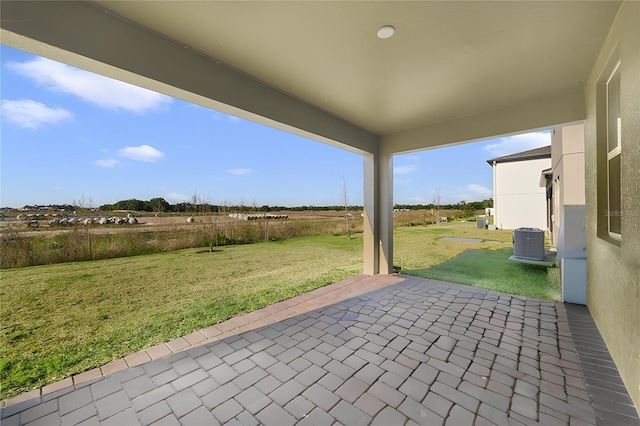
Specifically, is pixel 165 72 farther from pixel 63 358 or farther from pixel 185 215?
pixel 185 215

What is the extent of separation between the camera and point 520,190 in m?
14.8

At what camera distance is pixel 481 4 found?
1.88 meters

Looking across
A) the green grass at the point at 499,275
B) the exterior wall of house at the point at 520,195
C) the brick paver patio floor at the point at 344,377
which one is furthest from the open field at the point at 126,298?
the exterior wall of house at the point at 520,195

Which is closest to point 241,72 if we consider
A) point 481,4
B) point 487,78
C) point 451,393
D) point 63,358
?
point 481,4

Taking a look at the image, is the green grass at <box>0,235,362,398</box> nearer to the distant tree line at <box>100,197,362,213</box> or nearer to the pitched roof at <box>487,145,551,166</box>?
the distant tree line at <box>100,197,362,213</box>

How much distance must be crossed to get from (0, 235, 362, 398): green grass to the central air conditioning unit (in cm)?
455

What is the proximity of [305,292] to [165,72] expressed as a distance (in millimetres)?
3688

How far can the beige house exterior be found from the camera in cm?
183

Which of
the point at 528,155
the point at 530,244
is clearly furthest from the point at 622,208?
the point at 528,155

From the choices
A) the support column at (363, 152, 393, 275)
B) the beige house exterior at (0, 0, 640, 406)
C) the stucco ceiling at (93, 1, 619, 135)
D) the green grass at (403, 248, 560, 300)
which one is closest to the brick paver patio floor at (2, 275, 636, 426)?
the beige house exterior at (0, 0, 640, 406)

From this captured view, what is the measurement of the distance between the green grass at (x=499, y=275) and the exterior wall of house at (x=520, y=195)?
32.5 feet

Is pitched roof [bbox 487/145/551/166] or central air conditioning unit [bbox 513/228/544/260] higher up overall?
pitched roof [bbox 487/145/551/166]

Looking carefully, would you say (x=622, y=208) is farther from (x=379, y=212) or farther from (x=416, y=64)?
(x=379, y=212)

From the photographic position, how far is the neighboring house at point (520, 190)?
46.7 feet
